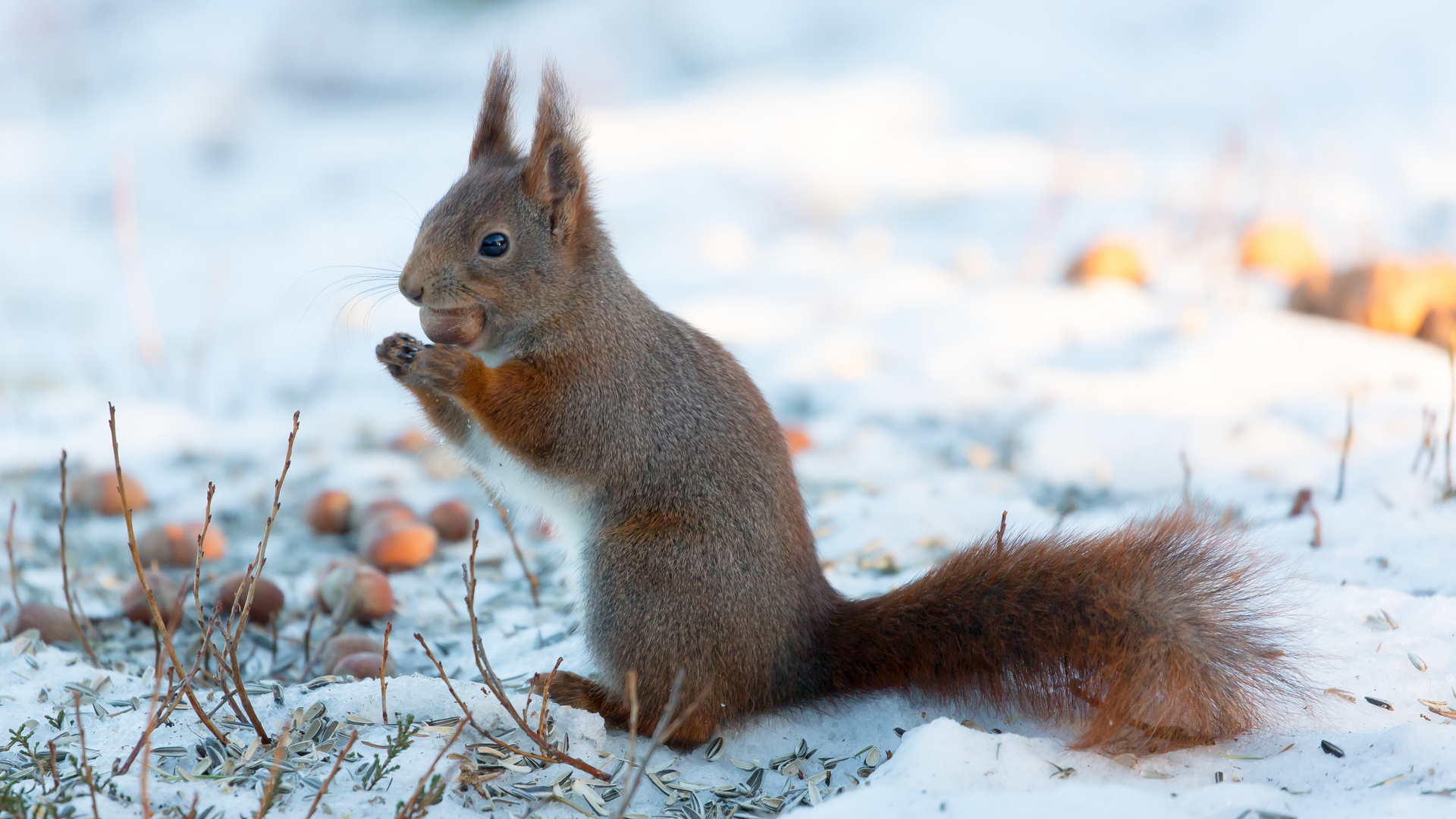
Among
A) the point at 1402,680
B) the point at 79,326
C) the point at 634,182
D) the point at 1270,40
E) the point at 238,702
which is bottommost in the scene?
the point at 1402,680

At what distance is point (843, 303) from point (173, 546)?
340 centimetres

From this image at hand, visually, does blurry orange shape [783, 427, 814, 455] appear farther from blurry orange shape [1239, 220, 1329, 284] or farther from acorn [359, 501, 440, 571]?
blurry orange shape [1239, 220, 1329, 284]

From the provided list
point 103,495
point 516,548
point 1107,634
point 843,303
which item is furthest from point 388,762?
point 843,303

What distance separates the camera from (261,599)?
2.46 m

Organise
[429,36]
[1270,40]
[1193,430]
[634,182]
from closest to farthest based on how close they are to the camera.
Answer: [1193,430]
[634,182]
[1270,40]
[429,36]

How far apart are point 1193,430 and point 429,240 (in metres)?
2.38

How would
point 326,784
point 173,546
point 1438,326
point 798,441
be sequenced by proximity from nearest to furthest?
point 326,784 < point 173,546 < point 798,441 < point 1438,326

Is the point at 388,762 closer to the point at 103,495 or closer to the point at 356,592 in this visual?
the point at 356,592

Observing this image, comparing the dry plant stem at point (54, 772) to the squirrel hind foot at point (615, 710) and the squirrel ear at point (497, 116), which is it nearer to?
the squirrel hind foot at point (615, 710)

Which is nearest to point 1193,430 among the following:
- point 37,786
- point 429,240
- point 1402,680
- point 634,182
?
point 1402,680

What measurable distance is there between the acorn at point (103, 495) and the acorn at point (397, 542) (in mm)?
850

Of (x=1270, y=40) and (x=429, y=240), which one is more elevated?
(x=1270, y=40)

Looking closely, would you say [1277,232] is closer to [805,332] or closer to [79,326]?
[805,332]

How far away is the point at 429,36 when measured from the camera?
10953 mm
